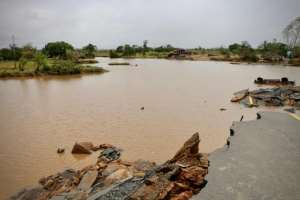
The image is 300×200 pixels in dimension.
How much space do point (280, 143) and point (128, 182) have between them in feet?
11.7

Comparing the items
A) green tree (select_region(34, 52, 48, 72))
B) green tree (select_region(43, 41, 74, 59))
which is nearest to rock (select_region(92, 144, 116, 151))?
green tree (select_region(34, 52, 48, 72))

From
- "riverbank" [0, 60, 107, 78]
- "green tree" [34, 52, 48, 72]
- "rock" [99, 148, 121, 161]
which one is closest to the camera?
"rock" [99, 148, 121, 161]

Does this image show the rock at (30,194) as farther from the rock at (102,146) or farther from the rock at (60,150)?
the rock at (102,146)

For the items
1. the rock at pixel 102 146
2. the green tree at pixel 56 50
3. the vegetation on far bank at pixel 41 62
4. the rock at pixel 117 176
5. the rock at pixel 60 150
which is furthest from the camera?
the green tree at pixel 56 50

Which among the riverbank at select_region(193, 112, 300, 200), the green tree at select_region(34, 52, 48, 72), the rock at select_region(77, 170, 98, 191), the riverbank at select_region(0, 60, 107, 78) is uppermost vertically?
the green tree at select_region(34, 52, 48, 72)

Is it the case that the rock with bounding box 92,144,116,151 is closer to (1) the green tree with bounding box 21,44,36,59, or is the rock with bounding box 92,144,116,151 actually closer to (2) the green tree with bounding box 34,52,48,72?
(2) the green tree with bounding box 34,52,48,72

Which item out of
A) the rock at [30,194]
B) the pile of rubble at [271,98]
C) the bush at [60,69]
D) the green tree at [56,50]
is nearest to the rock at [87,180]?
the rock at [30,194]

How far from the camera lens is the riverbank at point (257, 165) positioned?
3453mm

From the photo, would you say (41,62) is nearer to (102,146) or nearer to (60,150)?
(60,150)

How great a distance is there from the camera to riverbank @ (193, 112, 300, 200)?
3.45 metres

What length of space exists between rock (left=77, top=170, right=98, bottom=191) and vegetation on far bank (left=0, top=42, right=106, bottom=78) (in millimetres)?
30933

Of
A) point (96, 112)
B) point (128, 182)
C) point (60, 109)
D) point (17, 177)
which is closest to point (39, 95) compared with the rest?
point (60, 109)

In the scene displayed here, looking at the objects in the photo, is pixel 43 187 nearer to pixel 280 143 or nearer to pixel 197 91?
pixel 280 143

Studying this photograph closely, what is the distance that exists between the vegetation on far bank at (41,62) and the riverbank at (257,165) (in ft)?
105
